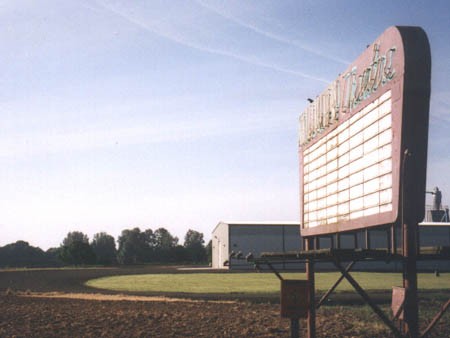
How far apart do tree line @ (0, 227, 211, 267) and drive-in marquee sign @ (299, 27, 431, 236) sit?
11361 centimetres

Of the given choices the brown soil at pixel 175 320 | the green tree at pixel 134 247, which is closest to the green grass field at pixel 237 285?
the brown soil at pixel 175 320

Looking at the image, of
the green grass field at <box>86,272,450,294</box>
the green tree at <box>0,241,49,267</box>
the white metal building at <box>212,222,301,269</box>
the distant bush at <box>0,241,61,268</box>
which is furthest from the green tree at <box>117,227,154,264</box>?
the green grass field at <box>86,272,450,294</box>

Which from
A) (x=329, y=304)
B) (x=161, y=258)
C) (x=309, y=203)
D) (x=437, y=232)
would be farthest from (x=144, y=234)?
(x=309, y=203)

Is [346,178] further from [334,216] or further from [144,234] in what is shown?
[144,234]

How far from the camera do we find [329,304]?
27500 millimetres

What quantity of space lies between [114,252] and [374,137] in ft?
598

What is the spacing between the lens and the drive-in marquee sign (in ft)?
32.0

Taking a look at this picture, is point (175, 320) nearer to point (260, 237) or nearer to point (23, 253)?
point (260, 237)

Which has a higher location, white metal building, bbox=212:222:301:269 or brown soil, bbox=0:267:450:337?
white metal building, bbox=212:222:301:269

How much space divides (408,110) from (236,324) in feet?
41.7

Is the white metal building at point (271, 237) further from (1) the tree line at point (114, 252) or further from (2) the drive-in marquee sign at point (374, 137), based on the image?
(2) the drive-in marquee sign at point (374, 137)

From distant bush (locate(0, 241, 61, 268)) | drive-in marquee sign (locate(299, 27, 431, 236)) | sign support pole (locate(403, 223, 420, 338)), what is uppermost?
drive-in marquee sign (locate(299, 27, 431, 236))

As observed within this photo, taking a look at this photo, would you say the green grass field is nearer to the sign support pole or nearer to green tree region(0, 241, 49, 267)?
the sign support pole

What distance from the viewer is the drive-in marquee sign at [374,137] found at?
32.0ft
